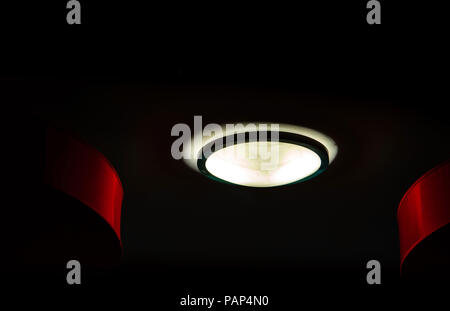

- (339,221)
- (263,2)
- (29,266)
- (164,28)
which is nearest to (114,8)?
(164,28)

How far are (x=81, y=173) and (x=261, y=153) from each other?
1.51 m

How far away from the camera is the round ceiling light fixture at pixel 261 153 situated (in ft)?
12.8

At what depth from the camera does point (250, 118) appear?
379 cm

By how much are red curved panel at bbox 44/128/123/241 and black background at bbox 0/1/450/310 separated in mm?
236

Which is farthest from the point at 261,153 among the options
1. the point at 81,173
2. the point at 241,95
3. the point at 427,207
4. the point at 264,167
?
the point at 81,173

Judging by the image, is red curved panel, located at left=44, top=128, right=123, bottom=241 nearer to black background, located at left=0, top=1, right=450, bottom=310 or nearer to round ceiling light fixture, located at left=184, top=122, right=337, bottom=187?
black background, located at left=0, top=1, right=450, bottom=310

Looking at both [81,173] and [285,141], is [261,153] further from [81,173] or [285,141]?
[81,173]

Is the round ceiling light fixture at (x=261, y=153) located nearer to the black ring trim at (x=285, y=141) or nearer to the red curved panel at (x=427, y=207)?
the black ring trim at (x=285, y=141)

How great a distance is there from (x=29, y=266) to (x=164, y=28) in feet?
5.56

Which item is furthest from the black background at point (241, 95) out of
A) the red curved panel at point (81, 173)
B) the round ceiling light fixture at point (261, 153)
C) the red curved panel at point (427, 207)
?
the red curved panel at point (427, 207)

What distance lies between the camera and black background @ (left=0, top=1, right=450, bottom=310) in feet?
9.40

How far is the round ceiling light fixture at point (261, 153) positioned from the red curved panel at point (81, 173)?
1002 mm

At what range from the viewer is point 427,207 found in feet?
10.6

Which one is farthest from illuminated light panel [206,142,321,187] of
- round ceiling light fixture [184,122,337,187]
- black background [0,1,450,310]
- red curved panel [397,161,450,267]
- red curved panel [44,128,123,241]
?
red curved panel [44,128,123,241]
